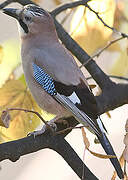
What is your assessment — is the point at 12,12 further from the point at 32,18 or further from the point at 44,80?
the point at 44,80

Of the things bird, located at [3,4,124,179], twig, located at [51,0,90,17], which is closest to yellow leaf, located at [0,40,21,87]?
bird, located at [3,4,124,179]

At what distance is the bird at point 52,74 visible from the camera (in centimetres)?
130

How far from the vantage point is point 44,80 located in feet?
4.50

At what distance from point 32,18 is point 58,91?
0.24 meters

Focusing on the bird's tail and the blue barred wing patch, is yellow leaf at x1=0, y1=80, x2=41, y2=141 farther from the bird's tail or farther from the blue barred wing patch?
the bird's tail

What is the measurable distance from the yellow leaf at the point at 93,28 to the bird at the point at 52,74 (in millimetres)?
77

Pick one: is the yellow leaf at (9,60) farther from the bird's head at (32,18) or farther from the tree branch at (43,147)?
the tree branch at (43,147)

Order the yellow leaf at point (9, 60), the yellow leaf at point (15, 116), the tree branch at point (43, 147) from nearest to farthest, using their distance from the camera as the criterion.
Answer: the tree branch at point (43, 147) → the yellow leaf at point (15, 116) → the yellow leaf at point (9, 60)

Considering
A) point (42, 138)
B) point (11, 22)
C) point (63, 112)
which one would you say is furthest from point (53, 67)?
point (11, 22)

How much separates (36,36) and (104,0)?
23cm

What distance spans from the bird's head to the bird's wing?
0.13m

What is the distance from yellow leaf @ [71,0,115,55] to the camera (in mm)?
1500

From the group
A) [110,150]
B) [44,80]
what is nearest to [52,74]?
[44,80]

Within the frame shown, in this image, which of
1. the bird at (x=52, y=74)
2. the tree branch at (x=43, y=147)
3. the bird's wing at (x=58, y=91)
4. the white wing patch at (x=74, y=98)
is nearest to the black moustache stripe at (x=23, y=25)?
the bird at (x=52, y=74)
